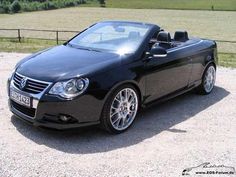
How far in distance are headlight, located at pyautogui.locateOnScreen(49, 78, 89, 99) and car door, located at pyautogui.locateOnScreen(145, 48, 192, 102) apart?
46.8 inches

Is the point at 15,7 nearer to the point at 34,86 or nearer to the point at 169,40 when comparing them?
the point at 169,40

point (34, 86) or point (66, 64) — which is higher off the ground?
point (66, 64)

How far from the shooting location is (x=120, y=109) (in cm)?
529

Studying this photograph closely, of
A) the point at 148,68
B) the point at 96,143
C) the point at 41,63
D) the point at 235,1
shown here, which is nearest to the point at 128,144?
the point at 96,143

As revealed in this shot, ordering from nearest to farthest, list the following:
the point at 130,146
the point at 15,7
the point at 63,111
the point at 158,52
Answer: the point at 63,111, the point at 130,146, the point at 158,52, the point at 15,7

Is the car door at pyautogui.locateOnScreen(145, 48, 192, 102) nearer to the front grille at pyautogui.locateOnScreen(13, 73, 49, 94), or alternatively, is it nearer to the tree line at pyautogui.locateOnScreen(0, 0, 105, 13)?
the front grille at pyautogui.locateOnScreen(13, 73, 49, 94)

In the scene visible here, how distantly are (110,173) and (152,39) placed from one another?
8.40 feet

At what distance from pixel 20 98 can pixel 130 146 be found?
Result: 5.15 ft

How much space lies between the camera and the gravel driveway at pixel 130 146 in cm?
423

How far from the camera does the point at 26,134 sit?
5.14m

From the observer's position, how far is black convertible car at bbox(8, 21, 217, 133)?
4809 millimetres

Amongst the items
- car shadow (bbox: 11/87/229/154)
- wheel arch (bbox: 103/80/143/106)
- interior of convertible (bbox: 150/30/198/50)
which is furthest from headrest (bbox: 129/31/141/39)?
car shadow (bbox: 11/87/229/154)

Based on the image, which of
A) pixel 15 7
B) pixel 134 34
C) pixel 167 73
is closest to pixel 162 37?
pixel 134 34

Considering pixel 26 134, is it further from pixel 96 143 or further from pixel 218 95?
pixel 218 95
